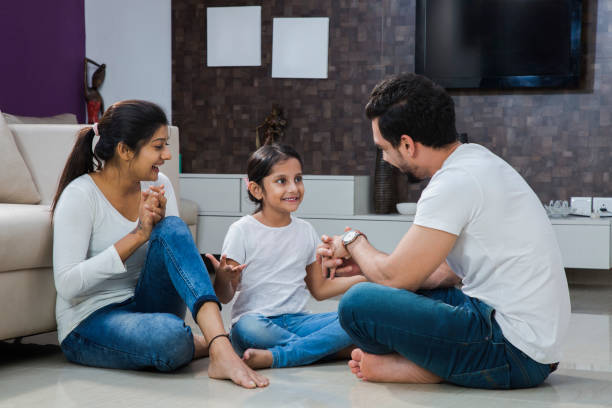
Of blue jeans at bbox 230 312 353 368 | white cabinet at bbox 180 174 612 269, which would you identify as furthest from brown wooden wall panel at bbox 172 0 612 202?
blue jeans at bbox 230 312 353 368

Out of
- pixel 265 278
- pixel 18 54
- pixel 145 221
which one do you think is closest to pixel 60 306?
pixel 145 221

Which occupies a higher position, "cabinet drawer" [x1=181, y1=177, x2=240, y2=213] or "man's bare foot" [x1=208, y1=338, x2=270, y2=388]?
"cabinet drawer" [x1=181, y1=177, x2=240, y2=213]

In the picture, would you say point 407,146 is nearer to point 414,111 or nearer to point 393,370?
point 414,111

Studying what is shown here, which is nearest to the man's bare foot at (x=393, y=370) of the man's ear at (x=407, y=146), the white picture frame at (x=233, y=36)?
the man's ear at (x=407, y=146)

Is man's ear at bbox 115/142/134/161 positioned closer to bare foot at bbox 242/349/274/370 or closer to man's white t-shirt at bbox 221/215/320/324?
man's white t-shirt at bbox 221/215/320/324

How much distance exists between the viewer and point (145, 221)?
7.27 feet

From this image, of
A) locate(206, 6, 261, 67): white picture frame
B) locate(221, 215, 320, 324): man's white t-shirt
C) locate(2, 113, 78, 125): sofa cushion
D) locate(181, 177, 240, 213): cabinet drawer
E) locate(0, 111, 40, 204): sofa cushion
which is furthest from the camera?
locate(206, 6, 261, 67): white picture frame

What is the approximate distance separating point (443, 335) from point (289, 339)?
23.1 inches

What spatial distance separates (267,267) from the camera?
2455 millimetres

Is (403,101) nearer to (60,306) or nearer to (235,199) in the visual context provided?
(60,306)

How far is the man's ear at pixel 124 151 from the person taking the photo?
2.30 metres

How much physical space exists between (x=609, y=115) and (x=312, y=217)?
6.30 feet

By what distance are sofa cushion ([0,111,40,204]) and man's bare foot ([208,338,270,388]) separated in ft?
4.06

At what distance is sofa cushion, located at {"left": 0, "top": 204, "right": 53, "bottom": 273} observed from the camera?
2.22m
